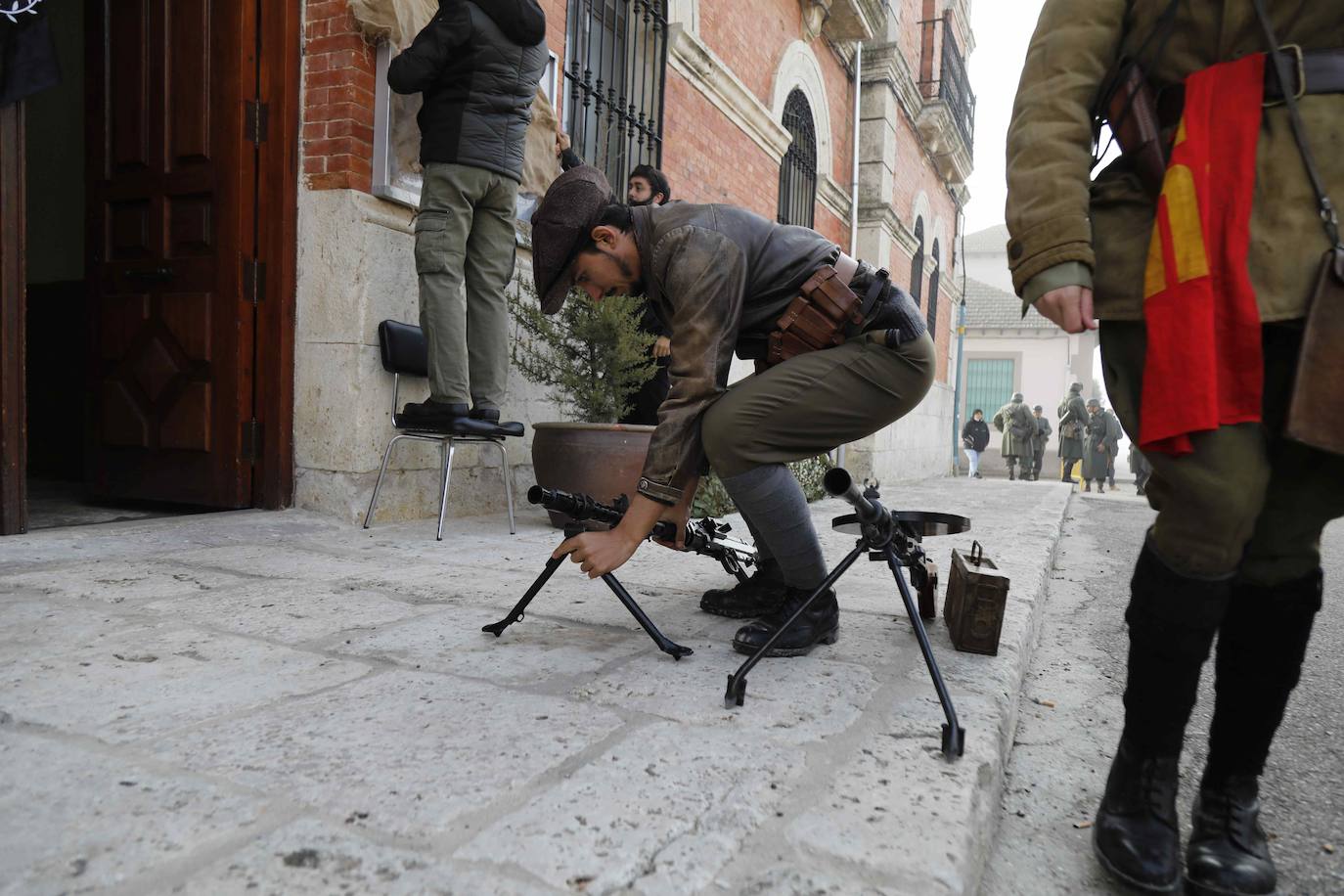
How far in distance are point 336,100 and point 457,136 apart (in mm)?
715

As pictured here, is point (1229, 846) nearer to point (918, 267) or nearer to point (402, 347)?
point (402, 347)

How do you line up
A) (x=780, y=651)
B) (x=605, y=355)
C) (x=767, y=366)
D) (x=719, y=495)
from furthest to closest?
(x=719, y=495), (x=605, y=355), (x=767, y=366), (x=780, y=651)

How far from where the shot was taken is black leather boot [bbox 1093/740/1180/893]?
1.34 metres

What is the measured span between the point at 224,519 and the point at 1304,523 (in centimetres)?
385

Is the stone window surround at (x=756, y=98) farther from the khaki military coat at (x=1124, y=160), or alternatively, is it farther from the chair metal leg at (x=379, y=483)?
the khaki military coat at (x=1124, y=160)

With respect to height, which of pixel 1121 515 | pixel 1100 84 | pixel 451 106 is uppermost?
pixel 451 106

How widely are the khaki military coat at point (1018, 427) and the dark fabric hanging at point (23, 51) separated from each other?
1614cm

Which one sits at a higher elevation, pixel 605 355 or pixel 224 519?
pixel 605 355

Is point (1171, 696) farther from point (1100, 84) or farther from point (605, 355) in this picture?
point (605, 355)

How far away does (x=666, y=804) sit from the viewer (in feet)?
4.33

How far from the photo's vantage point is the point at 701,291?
6.63 ft

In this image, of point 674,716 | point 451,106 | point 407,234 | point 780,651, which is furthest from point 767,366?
point 407,234

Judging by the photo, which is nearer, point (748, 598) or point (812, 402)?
point (812, 402)

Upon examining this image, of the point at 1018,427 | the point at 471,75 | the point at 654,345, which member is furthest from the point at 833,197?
the point at 471,75
